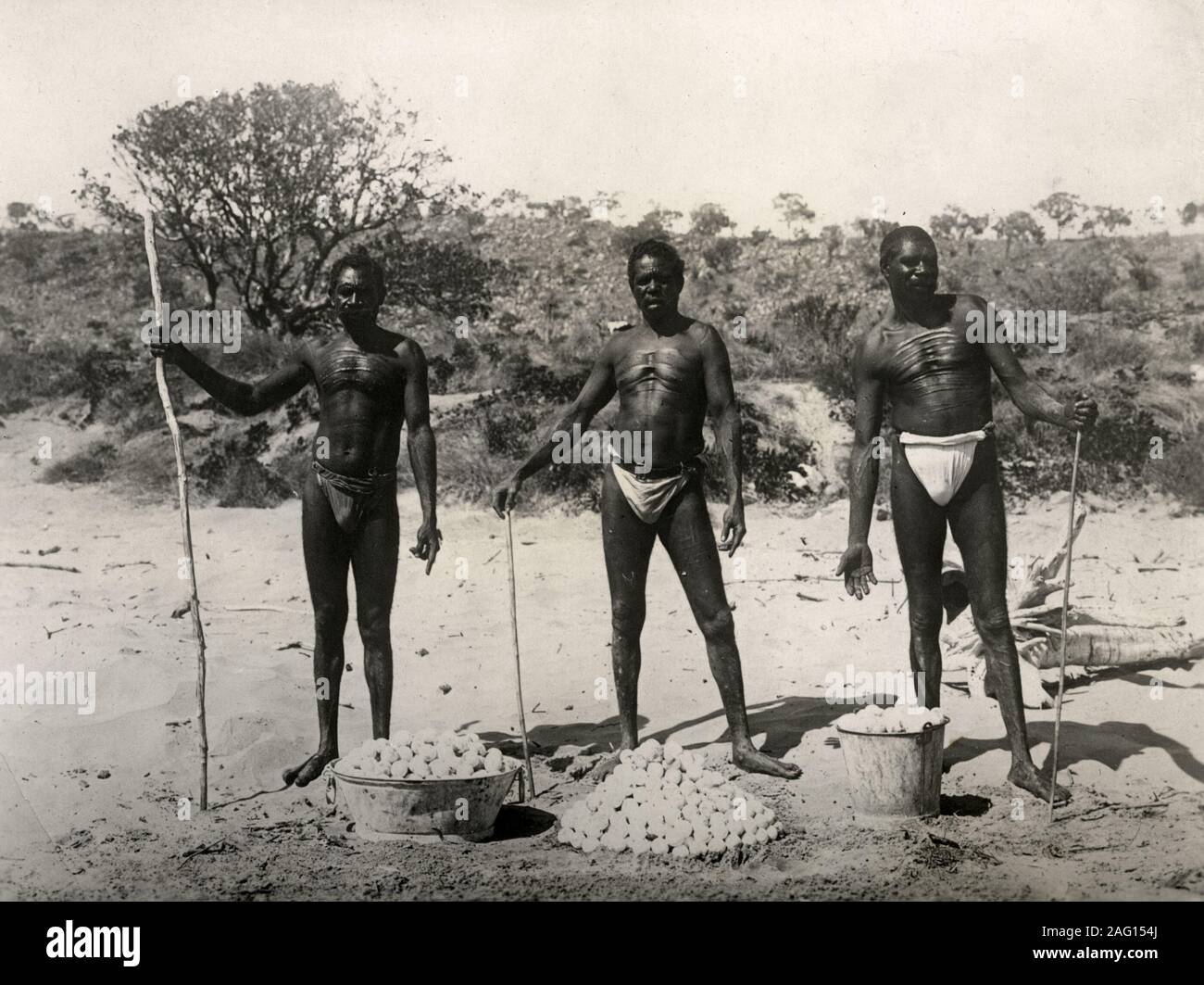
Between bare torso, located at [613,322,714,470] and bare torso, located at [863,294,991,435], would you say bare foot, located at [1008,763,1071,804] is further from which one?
bare torso, located at [613,322,714,470]

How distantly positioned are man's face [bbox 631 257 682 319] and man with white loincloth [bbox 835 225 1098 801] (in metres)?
1.07

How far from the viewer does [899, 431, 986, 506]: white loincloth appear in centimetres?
734

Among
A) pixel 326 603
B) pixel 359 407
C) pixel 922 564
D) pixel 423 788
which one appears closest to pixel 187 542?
pixel 326 603

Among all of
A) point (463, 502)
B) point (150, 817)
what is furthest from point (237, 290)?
point (150, 817)

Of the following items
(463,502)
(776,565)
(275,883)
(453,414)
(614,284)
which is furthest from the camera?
(614,284)

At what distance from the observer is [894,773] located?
686cm

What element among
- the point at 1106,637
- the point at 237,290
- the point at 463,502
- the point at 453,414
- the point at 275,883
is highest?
the point at 237,290

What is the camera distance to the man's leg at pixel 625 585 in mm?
7785

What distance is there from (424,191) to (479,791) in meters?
8.36

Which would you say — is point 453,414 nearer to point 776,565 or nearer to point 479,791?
point 776,565

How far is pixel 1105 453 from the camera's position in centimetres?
1283

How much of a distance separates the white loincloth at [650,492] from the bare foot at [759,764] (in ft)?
4.34

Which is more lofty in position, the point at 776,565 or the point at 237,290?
the point at 237,290

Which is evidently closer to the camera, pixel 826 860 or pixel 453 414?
pixel 826 860
